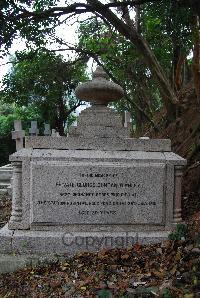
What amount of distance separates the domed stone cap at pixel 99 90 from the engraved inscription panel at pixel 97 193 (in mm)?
1110

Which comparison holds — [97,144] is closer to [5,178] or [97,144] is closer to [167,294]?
[167,294]

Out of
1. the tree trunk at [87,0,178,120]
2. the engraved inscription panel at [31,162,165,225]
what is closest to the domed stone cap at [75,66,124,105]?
the engraved inscription panel at [31,162,165,225]

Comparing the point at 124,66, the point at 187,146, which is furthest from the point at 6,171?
the point at 187,146

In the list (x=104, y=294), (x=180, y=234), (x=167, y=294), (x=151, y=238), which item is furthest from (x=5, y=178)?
(x=167, y=294)

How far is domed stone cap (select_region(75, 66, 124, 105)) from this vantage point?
5719mm

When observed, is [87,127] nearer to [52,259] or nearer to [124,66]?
[52,259]

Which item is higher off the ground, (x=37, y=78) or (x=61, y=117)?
(x=37, y=78)

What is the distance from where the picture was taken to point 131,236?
5.27 metres

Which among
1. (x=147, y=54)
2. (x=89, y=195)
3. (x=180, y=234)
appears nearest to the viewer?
(x=180, y=234)

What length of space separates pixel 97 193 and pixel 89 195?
109 millimetres

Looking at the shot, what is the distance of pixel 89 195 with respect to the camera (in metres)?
5.33

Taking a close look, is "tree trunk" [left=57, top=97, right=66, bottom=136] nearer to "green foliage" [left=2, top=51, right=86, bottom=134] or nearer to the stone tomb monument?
"green foliage" [left=2, top=51, right=86, bottom=134]

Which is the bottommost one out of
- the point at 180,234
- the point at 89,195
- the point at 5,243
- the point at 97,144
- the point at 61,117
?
the point at 5,243

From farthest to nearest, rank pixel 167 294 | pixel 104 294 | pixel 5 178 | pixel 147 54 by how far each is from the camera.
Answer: pixel 5 178, pixel 147 54, pixel 104 294, pixel 167 294
